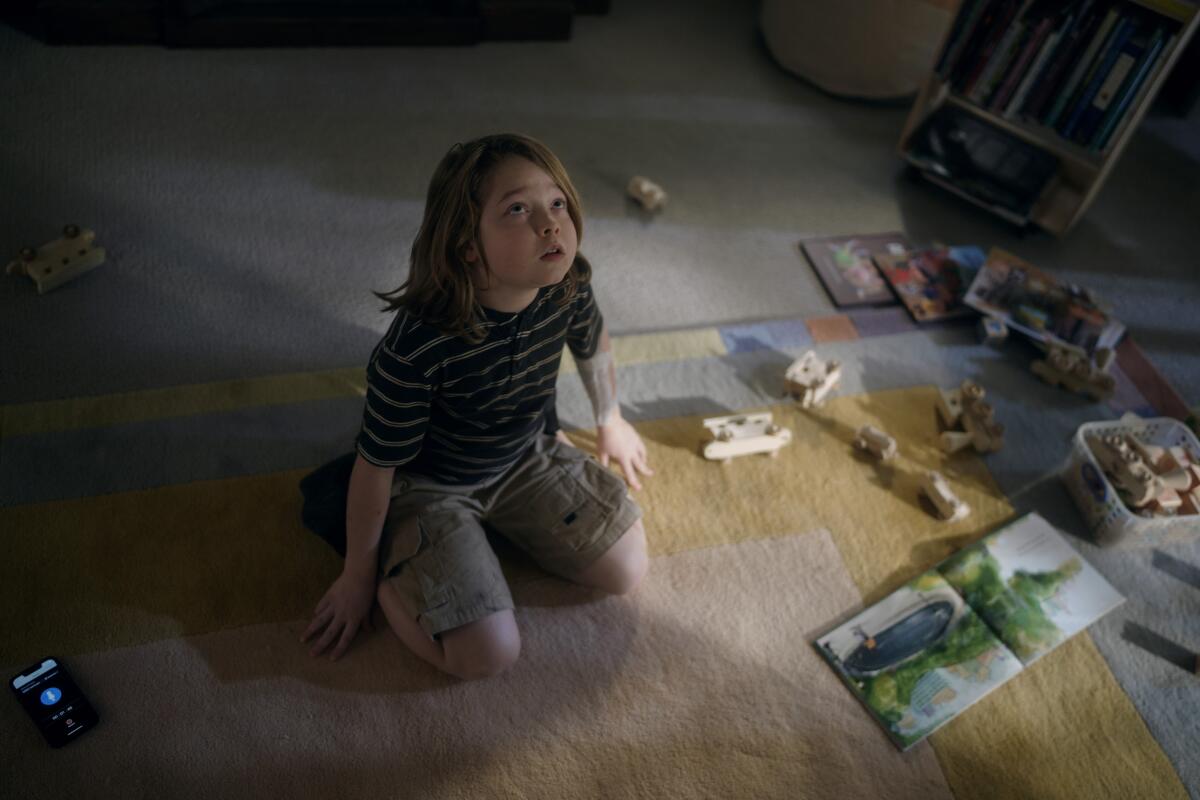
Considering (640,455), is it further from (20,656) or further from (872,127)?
(872,127)

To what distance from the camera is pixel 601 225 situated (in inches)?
73.1

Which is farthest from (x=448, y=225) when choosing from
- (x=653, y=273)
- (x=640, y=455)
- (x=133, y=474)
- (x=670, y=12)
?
(x=670, y=12)

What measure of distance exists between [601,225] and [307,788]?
1164 mm

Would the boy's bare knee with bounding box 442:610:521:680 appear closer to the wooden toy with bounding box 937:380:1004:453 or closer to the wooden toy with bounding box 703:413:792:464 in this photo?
the wooden toy with bounding box 703:413:792:464

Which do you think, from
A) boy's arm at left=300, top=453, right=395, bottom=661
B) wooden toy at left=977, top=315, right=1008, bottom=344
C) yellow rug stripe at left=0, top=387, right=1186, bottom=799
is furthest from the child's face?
wooden toy at left=977, top=315, right=1008, bottom=344

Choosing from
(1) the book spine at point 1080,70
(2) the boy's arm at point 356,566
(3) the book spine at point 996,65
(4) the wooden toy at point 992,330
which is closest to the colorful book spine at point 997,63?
(3) the book spine at point 996,65

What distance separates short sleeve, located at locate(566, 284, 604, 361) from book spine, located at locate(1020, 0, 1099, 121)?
1.15 meters

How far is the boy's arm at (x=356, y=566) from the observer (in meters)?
1.11

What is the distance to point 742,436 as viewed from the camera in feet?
4.79

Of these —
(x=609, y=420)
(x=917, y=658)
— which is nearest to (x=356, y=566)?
(x=609, y=420)

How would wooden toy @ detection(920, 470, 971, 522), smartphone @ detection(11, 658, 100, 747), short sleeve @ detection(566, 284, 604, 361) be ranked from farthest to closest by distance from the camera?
1. wooden toy @ detection(920, 470, 971, 522)
2. short sleeve @ detection(566, 284, 604, 361)
3. smartphone @ detection(11, 658, 100, 747)

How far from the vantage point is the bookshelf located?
170cm

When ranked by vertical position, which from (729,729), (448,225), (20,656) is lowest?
(20,656)

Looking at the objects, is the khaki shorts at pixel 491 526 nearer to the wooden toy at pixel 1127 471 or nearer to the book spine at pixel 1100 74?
the wooden toy at pixel 1127 471
